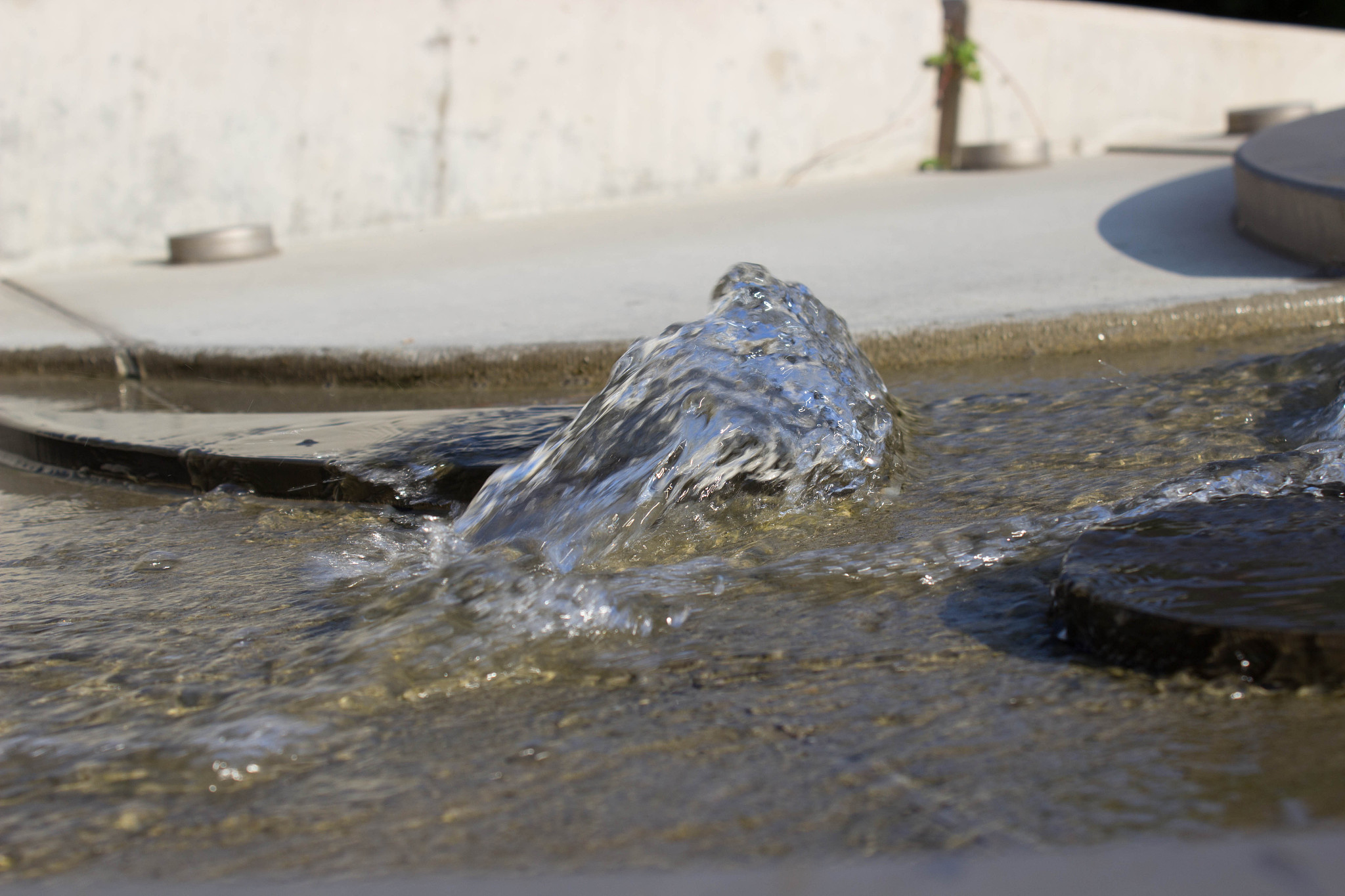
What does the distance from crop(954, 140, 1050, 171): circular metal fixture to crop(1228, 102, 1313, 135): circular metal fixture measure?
4.68ft

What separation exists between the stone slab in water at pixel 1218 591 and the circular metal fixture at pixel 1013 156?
492 cm

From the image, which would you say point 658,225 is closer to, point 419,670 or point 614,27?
point 614,27

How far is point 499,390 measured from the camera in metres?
2.99

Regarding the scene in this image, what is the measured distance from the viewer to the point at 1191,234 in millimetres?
Answer: 3965

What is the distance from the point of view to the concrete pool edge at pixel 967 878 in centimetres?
92

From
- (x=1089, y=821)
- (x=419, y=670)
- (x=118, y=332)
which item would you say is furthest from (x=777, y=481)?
(x=118, y=332)

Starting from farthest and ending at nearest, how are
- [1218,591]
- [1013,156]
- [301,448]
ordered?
[1013,156] < [301,448] < [1218,591]

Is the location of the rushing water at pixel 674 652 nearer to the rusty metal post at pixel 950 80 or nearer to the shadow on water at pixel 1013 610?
the shadow on water at pixel 1013 610

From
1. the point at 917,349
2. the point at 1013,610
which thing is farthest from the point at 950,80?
the point at 1013,610

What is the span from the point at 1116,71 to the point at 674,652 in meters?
7.21

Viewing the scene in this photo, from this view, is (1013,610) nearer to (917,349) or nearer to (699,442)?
(699,442)

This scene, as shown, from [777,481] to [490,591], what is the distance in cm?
60

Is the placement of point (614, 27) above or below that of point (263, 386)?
above

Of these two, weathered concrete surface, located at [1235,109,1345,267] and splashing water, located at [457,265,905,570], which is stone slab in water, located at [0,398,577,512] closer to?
splashing water, located at [457,265,905,570]
